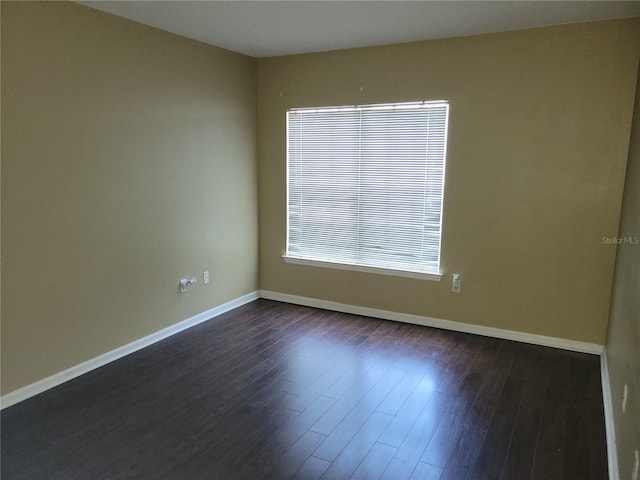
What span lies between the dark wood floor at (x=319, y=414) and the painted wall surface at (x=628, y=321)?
0.28 m

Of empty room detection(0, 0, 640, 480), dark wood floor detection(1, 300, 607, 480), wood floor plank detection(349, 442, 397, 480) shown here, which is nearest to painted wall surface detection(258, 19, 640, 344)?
empty room detection(0, 0, 640, 480)

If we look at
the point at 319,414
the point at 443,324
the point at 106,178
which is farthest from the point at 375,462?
the point at 106,178

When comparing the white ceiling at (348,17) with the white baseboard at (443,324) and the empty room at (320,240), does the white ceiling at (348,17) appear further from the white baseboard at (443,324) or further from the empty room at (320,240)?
the white baseboard at (443,324)

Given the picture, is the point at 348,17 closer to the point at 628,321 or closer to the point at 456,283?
the point at 456,283

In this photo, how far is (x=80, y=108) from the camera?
2.97 meters

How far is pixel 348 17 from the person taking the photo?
3.15 meters

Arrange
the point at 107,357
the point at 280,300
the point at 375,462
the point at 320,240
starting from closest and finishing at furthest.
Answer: the point at 375,462 → the point at 107,357 → the point at 320,240 → the point at 280,300

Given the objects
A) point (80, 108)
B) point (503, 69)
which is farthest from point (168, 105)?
point (503, 69)

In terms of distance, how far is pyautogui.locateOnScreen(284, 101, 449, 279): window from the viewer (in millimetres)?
3953

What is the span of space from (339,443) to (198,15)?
2912mm

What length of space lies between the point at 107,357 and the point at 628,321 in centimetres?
331

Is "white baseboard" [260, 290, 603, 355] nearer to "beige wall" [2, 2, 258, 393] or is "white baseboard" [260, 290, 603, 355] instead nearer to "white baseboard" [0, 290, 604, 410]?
"white baseboard" [0, 290, 604, 410]

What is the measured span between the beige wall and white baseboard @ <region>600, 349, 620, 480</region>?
3178mm

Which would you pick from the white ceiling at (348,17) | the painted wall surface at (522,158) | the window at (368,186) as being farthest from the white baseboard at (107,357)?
the white ceiling at (348,17)
